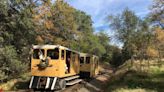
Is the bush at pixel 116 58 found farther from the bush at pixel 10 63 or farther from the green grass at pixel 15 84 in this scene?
the green grass at pixel 15 84

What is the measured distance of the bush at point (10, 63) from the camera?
1073 inches

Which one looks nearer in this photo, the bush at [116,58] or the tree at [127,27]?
the tree at [127,27]

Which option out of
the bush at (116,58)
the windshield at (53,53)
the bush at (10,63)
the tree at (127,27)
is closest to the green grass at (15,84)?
the bush at (10,63)

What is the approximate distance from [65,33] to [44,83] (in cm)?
2192

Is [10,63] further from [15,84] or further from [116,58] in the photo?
[116,58]

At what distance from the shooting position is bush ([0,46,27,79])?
2725 cm

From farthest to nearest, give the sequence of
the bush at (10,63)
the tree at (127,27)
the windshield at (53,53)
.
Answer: the tree at (127,27) → the bush at (10,63) → the windshield at (53,53)

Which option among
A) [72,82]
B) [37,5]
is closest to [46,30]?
[37,5]

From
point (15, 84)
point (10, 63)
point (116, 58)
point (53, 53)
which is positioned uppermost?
point (116, 58)

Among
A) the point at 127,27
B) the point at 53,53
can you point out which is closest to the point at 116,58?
the point at 127,27

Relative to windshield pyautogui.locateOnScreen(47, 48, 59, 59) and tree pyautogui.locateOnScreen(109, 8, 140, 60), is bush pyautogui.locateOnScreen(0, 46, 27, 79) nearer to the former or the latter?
windshield pyautogui.locateOnScreen(47, 48, 59, 59)

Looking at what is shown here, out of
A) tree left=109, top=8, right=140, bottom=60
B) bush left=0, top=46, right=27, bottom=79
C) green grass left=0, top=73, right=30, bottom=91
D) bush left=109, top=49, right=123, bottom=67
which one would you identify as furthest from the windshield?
bush left=109, top=49, right=123, bottom=67

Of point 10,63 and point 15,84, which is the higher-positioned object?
point 10,63

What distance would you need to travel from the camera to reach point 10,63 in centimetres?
2791
